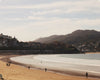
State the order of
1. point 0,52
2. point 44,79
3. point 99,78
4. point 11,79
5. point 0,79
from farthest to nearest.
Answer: point 0,52 → point 99,78 → point 44,79 → point 11,79 → point 0,79

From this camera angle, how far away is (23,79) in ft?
94.3

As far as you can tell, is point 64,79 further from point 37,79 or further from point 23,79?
point 23,79

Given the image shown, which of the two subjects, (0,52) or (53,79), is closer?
(53,79)

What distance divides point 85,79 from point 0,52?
149530 mm

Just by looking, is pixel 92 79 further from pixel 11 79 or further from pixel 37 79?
pixel 11 79

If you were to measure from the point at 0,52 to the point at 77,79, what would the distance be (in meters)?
149

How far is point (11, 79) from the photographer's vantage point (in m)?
27.8

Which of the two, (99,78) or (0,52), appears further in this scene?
(0,52)

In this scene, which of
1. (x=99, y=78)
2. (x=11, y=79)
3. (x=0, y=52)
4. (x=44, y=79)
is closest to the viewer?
(x=11, y=79)

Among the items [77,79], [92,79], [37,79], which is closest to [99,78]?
[92,79]

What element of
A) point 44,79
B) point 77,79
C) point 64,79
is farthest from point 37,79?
point 77,79

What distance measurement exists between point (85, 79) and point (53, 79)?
4.98m

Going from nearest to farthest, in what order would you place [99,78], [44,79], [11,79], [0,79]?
1. [0,79]
2. [11,79]
3. [44,79]
4. [99,78]

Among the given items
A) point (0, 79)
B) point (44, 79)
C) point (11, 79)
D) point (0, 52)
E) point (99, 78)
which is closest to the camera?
point (0, 79)
